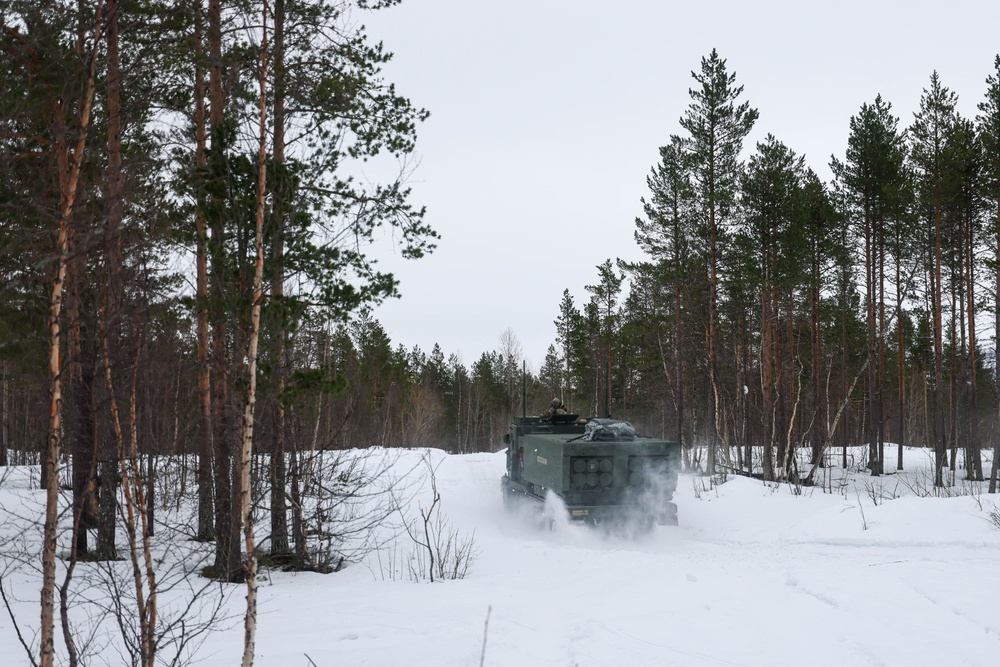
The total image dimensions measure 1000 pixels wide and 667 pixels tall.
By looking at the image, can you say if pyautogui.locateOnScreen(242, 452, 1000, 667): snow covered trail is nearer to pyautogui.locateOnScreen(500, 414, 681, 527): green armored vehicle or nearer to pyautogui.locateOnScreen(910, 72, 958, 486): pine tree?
pyautogui.locateOnScreen(500, 414, 681, 527): green armored vehicle

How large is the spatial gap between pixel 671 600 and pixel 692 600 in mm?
242

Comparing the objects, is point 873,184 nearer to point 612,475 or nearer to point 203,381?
point 612,475

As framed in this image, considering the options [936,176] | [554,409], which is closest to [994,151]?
[936,176]

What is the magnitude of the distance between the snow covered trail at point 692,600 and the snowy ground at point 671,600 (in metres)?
0.03

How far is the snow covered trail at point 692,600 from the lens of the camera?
21.4 ft

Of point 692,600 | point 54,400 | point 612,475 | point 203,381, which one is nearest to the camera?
point 54,400

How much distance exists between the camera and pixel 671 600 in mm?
8367

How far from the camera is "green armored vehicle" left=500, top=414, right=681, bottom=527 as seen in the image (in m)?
13.2

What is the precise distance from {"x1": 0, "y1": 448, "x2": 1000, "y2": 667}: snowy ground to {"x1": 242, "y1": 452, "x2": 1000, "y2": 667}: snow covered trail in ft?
0.09

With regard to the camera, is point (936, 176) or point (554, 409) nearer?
point (554, 409)

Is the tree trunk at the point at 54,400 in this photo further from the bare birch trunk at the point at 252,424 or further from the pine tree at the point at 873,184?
the pine tree at the point at 873,184

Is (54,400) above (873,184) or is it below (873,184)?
below

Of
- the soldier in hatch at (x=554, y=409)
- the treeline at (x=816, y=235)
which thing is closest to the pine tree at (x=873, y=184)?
the treeline at (x=816, y=235)

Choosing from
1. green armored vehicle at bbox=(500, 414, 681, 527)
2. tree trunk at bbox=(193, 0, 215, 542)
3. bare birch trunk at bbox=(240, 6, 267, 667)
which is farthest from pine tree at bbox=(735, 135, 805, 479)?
bare birch trunk at bbox=(240, 6, 267, 667)
